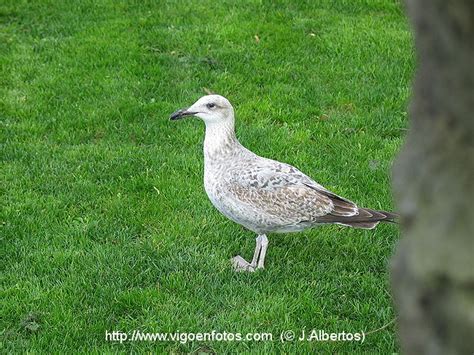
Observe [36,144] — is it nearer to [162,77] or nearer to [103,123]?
[103,123]

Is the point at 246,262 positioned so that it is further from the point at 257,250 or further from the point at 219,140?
the point at 219,140

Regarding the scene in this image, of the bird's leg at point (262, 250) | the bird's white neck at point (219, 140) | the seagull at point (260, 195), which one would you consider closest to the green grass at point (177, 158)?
the bird's leg at point (262, 250)

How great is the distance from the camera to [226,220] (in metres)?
5.63

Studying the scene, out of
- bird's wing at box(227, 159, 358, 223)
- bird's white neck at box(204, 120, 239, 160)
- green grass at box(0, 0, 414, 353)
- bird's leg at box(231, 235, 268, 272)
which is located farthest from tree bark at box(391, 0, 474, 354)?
bird's white neck at box(204, 120, 239, 160)

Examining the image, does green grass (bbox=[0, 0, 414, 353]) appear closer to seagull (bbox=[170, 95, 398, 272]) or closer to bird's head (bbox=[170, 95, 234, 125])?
seagull (bbox=[170, 95, 398, 272])

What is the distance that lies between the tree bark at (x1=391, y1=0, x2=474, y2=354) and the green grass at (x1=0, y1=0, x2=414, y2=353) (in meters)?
2.90

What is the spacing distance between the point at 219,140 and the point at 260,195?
0.55 m

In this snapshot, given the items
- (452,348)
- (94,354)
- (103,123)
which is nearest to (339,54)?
(103,123)

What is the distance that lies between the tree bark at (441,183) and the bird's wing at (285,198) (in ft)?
10.9

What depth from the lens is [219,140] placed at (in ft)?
16.7

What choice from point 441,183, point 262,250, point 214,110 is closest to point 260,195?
point 262,250

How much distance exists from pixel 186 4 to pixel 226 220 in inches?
205

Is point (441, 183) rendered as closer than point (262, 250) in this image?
Yes

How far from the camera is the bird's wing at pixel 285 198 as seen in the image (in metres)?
4.78
